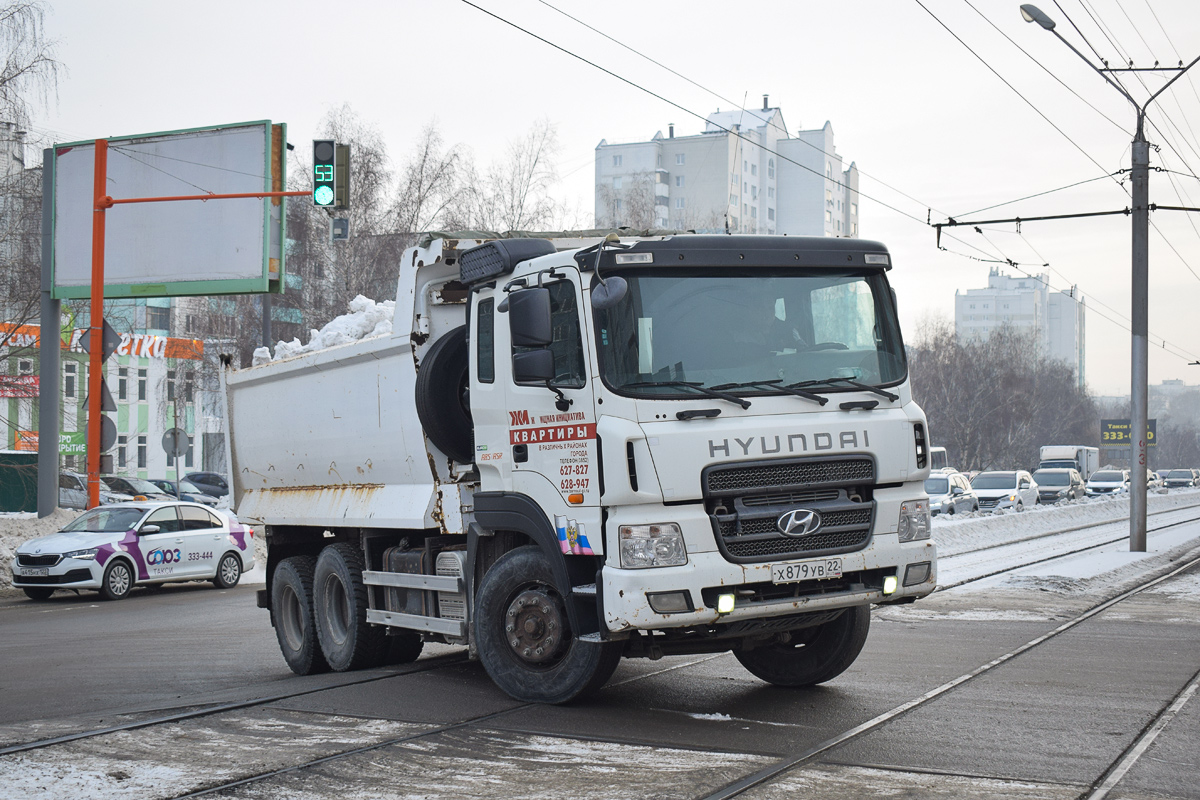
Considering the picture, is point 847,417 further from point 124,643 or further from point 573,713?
point 124,643

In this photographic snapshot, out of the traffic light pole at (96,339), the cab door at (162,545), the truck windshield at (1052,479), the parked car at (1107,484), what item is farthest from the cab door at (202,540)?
the parked car at (1107,484)

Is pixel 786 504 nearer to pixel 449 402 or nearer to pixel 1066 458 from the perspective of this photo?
pixel 449 402

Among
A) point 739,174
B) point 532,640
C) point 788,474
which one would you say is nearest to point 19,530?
point 532,640

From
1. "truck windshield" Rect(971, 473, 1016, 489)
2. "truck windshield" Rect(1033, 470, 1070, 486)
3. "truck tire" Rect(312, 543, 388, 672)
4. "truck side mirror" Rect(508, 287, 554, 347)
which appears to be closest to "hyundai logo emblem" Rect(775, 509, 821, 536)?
"truck side mirror" Rect(508, 287, 554, 347)

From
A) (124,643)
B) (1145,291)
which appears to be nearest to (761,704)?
(124,643)

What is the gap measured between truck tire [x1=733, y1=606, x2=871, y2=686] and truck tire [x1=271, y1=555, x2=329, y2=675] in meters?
3.65

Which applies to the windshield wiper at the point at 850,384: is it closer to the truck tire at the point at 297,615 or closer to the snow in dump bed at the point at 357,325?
the snow in dump bed at the point at 357,325

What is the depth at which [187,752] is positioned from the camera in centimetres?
662

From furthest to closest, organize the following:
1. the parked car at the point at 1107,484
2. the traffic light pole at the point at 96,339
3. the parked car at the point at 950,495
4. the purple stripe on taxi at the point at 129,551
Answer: the parked car at the point at 1107,484 → the parked car at the point at 950,495 → the traffic light pole at the point at 96,339 → the purple stripe on taxi at the point at 129,551

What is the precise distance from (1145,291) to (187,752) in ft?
65.3

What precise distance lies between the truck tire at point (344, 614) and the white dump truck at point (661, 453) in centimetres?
119

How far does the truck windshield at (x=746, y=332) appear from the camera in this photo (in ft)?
22.8

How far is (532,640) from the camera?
7609 mm

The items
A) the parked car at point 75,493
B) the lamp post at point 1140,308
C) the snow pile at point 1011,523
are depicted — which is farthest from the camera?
the parked car at point 75,493
